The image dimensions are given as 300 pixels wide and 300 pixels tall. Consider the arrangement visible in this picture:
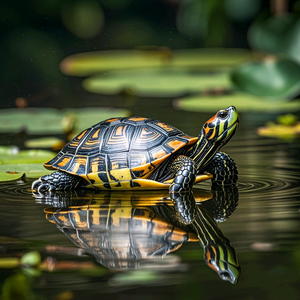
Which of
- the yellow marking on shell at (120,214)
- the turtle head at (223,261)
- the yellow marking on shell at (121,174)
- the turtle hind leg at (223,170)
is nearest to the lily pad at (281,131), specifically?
the turtle hind leg at (223,170)

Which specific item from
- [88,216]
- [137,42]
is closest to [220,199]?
[88,216]

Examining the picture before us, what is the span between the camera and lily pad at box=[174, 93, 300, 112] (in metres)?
7.45

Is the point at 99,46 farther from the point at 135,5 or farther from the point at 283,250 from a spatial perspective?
the point at 283,250

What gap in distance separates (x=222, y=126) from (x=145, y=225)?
1.11 meters

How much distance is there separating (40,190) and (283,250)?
1.93 metres

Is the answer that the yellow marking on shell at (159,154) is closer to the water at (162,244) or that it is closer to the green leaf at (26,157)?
the water at (162,244)

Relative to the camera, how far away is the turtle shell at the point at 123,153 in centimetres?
377

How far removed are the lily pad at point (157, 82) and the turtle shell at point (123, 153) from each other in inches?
200

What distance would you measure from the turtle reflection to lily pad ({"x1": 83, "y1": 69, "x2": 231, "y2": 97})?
549 cm

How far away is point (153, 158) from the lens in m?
3.76

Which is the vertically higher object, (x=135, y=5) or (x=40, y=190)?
(x=135, y=5)

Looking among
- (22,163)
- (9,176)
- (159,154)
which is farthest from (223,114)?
(22,163)

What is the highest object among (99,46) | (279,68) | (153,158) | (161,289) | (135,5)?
(135,5)

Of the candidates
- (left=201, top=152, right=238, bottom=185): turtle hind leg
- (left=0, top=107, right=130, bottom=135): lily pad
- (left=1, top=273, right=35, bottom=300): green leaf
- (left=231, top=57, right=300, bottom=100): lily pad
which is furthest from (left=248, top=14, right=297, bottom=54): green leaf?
(left=1, top=273, right=35, bottom=300): green leaf
